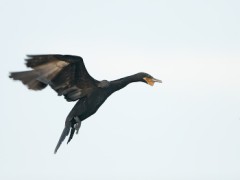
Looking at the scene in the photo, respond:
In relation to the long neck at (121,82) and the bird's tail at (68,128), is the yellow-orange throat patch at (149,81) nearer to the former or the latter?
the long neck at (121,82)

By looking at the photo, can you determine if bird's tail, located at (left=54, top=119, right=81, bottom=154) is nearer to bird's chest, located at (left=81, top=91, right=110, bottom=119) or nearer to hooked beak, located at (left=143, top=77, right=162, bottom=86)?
bird's chest, located at (left=81, top=91, right=110, bottom=119)

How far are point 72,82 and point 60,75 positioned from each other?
2.28 ft

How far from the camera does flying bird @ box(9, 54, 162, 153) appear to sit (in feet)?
137

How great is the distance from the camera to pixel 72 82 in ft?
142

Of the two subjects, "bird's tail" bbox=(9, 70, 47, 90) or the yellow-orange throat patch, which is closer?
"bird's tail" bbox=(9, 70, 47, 90)

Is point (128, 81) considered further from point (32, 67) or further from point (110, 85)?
point (32, 67)

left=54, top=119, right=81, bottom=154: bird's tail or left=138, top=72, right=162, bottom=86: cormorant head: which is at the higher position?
left=138, top=72, right=162, bottom=86: cormorant head

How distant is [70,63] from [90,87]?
3.78ft

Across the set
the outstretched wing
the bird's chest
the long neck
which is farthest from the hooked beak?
the outstretched wing

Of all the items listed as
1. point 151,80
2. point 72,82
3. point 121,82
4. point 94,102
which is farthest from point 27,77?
point 151,80

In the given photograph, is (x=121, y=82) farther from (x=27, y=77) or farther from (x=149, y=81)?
(x=27, y=77)

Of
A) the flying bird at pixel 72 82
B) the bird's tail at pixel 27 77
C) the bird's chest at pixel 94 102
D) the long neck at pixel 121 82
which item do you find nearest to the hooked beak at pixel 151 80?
the flying bird at pixel 72 82

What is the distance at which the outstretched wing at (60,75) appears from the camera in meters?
41.7

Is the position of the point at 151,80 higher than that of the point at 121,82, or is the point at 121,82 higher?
the point at 151,80
